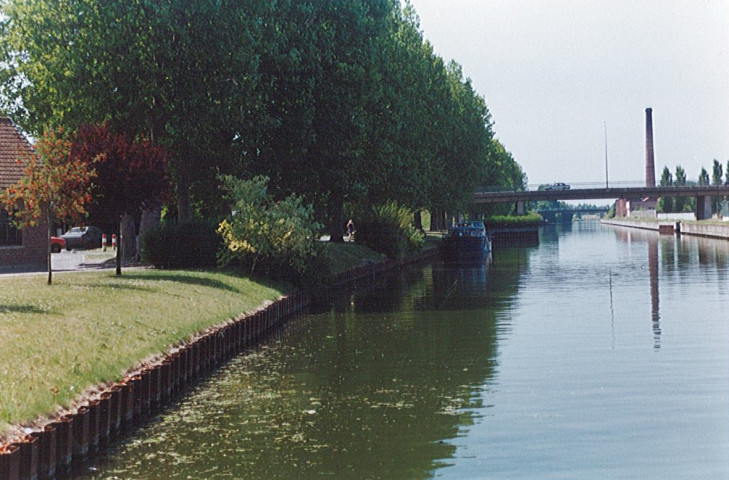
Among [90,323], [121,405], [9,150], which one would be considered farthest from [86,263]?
[121,405]

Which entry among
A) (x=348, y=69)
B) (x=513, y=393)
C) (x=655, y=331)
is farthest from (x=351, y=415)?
(x=348, y=69)

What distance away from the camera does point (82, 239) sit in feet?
242

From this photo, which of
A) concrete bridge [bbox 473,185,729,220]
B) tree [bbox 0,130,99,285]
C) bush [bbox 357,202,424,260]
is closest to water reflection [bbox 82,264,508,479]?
tree [bbox 0,130,99,285]

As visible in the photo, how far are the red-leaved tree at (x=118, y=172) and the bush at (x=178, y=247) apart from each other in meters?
5.82

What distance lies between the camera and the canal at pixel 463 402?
48.2 feet

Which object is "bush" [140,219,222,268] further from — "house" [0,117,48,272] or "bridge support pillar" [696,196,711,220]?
"bridge support pillar" [696,196,711,220]

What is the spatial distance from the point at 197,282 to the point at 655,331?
1497cm

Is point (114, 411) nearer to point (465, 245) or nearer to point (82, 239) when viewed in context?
point (465, 245)

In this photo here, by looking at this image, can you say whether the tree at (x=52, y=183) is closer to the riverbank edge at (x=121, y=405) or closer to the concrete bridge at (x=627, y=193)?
the riverbank edge at (x=121, y=405)

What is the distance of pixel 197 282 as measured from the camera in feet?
111

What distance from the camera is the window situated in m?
45.4

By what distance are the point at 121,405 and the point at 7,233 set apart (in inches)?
1233

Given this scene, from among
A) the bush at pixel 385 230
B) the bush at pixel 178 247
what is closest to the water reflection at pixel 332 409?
the bush at pixel 178 247

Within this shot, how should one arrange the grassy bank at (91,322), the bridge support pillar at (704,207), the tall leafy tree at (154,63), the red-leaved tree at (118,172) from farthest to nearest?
the bridge support pillar at (704,207), the tall leafy tree at (154,63), the red-leaved tree at (118,172), the grassy bank at (91,322)
